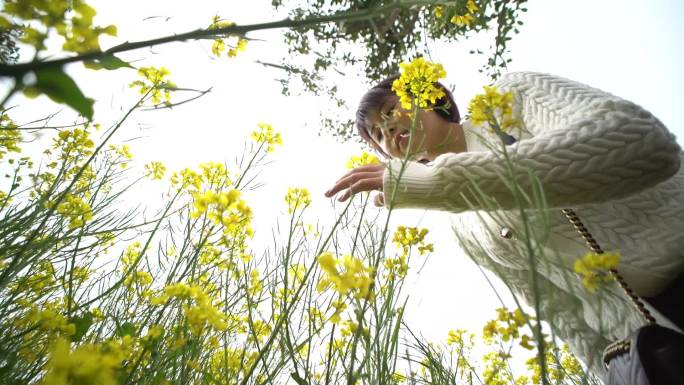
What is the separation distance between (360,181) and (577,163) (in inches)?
14.9

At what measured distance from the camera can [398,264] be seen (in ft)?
2.70

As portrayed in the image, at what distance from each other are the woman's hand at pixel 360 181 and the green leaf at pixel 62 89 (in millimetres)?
550

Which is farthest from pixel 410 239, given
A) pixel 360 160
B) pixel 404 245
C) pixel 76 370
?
pixel 76 370

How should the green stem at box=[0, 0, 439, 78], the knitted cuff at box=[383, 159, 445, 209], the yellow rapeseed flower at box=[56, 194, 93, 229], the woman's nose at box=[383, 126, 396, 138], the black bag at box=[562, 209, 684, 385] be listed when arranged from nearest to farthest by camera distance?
the green stem at box=[0, 0, 439, 78]
the black bag at box=[562, 209, 684, 385]
the knitted cuff at box=[383, 159, 445, 209]
the woman's nose at box=[383, 126, 396, 138]
the yellow rapeseed flower at box=[56, 194, 93, 229]

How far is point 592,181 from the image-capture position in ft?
2.13

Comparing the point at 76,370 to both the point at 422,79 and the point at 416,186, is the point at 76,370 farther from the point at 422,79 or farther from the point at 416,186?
the point at 422,79

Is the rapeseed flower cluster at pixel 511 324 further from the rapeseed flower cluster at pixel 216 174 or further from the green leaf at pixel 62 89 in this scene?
the rapeseed flower cluster at pixel 216 174

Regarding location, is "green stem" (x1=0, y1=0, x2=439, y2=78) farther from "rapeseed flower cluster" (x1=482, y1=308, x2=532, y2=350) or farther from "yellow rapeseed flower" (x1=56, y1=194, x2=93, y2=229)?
"yellow rapeseed flower" (x1=56, y1=194, x2=93, y2=229)

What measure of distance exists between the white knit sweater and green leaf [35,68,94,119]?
47cm

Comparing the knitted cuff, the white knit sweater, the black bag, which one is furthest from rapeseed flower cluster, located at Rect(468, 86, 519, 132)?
the black bag

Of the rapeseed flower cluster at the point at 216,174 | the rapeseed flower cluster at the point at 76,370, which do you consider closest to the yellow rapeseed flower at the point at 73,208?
the rapeseed flower cluster at the point at 216,174

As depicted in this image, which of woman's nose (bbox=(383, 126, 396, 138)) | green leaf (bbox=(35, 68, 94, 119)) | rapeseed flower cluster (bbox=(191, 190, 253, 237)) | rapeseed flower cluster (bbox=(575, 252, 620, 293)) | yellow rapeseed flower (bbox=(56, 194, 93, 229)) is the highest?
woman's nose (bbox=(383, 126, 396, 138))

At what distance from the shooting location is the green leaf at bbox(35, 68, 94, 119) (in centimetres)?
21

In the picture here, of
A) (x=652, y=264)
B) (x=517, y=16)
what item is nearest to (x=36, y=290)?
(x=652, y=264)
